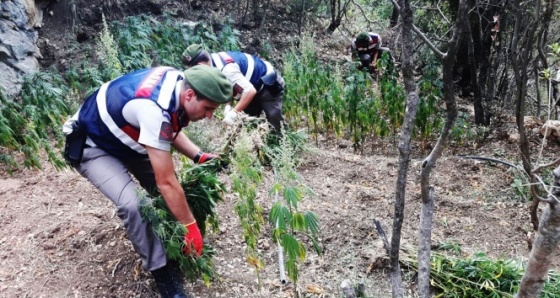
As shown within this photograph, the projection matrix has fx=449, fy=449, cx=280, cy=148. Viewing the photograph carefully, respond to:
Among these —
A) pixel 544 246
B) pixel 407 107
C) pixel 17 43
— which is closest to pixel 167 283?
pixel 407 107

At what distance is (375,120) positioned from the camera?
5.22 meters

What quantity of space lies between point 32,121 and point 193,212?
2.98m

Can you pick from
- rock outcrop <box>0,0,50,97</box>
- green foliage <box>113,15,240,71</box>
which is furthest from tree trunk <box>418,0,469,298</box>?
rock outcrop <box>0,0,50,97</box>

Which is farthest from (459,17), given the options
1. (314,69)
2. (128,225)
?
(314,69)

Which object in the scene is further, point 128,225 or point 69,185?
point 69,185

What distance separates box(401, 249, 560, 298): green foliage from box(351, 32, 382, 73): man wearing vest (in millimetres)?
5247

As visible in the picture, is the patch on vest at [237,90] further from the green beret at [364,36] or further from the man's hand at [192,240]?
the green beret at [364,36]

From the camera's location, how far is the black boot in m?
2.50

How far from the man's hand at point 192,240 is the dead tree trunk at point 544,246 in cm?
159

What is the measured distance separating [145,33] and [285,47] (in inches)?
133

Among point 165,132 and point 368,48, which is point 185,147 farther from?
point 368,48

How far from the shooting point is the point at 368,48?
8.09 meters

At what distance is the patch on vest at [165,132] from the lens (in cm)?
222

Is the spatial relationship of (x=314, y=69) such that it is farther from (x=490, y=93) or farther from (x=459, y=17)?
(x=459, y=17)
